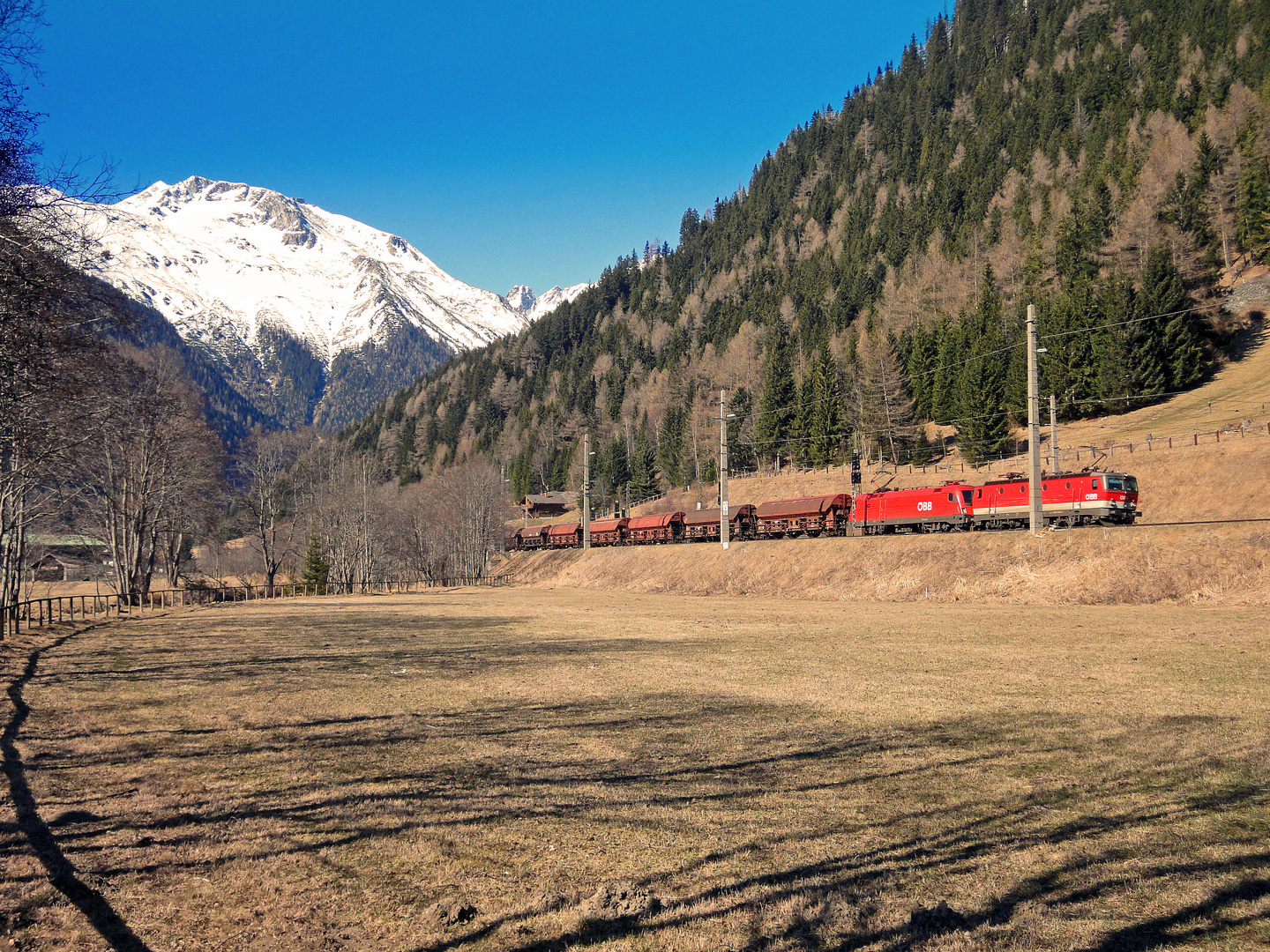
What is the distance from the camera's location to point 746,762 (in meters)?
8.66

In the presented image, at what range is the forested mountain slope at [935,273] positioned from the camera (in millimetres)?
73125

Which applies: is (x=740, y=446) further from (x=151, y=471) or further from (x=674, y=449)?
(x=151, y=471)

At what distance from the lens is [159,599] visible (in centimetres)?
3959

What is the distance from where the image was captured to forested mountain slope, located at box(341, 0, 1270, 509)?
240ft

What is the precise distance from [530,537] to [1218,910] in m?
76.7

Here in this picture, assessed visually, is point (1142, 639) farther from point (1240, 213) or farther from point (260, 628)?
point (1240, 213)

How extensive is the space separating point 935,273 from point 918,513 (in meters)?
71.5

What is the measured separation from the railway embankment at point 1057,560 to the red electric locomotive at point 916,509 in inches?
257

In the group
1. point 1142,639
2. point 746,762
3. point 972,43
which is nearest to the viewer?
point 746,762

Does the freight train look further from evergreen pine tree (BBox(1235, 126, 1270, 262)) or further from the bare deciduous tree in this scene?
evergreen pine tree (BBox(1235, 126, 1270, 262))

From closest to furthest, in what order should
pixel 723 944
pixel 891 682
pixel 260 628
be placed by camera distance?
pixel 723 944 < pixel 891 682 < pixel 260 628

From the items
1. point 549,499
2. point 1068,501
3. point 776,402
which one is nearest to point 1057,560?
point 1068,501

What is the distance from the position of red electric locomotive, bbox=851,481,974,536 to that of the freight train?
0.05 m

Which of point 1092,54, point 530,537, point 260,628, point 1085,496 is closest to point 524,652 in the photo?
point 260,628
